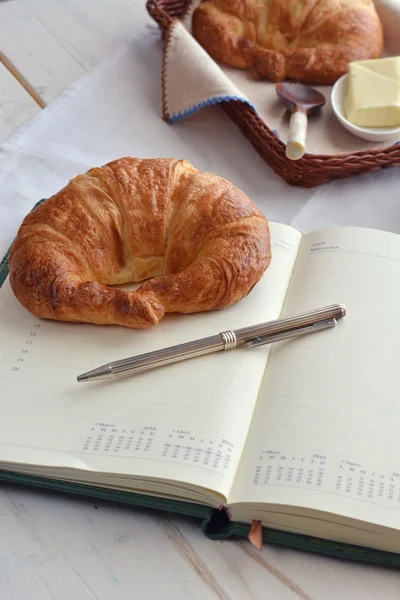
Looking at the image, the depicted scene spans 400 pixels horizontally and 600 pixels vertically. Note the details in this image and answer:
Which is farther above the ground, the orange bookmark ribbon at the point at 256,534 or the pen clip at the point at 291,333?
the pen clip at the point at 291,333

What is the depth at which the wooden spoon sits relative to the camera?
1.31 m

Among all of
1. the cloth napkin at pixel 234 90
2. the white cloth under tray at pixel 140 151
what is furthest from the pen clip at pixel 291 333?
the cloth napkin at pixel 234 90

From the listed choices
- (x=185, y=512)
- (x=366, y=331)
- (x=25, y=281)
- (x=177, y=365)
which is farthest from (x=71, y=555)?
(x=366, y=331)

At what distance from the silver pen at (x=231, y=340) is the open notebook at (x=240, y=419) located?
0.01m

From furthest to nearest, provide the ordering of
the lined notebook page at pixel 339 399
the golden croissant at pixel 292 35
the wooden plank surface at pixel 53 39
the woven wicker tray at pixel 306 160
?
the wooden plank surface at pixel 53 39, the golden croissant at pixel 292 35, the woven wicker tray at pixel 306 160, the lined notebook page at pixel 339 399

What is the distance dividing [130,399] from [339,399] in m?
0.28

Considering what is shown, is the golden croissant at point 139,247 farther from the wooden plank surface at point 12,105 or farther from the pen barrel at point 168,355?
the wooden plank surface at point 12,105

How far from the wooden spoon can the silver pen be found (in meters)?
0.43

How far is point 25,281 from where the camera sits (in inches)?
40.2

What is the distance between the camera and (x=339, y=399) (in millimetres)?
901

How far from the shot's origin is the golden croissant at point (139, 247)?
100 cm

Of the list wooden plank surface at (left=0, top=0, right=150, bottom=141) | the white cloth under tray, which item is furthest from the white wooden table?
wooden plank surface at (left=0, top=0, right=150, bottom=141)

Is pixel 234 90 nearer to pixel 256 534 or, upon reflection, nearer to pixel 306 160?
pixel 306 160

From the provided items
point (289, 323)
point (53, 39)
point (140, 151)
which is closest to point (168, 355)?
point (289, 323)
